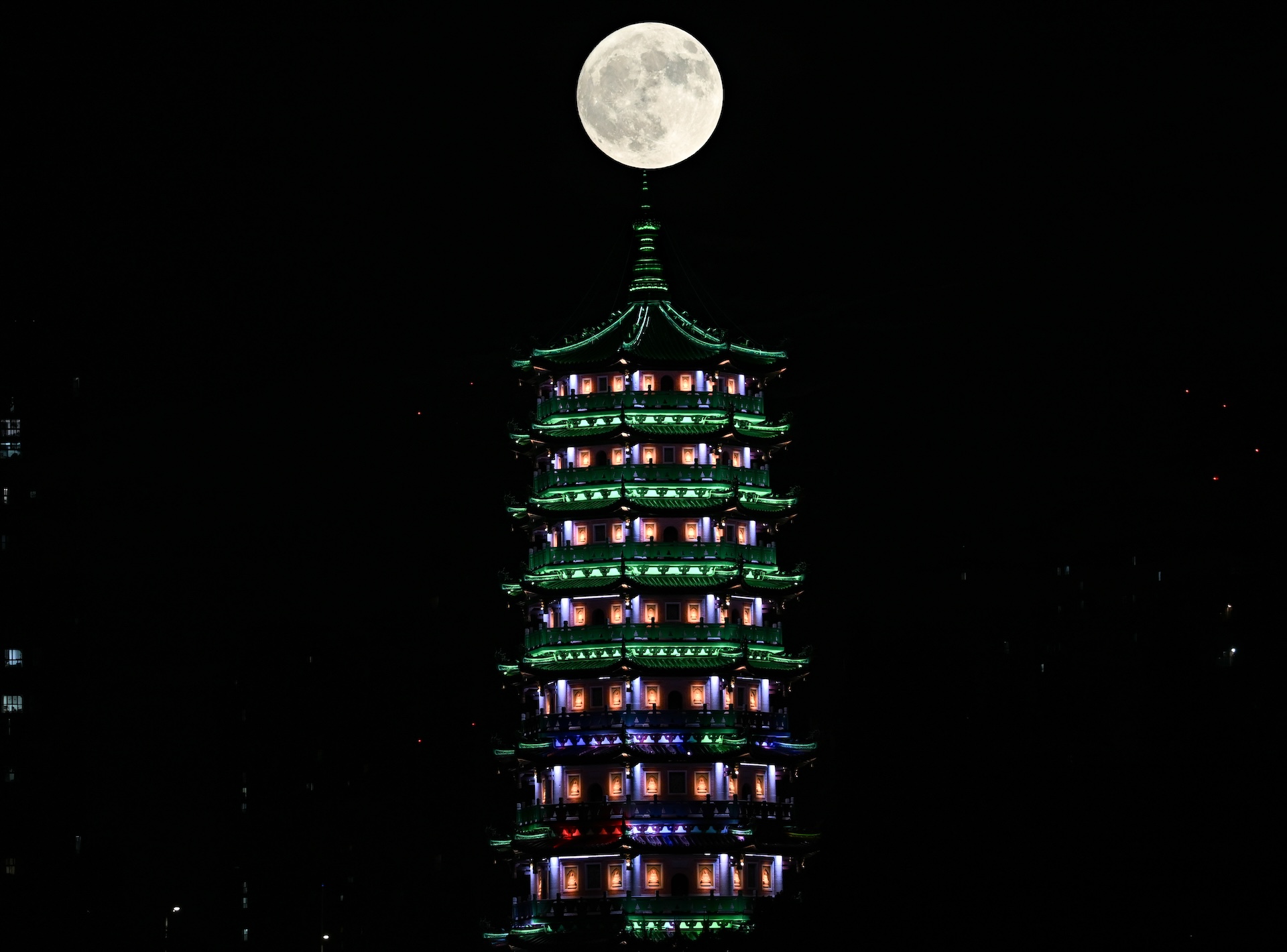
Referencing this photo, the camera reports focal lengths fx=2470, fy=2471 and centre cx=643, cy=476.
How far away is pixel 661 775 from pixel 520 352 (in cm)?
1820

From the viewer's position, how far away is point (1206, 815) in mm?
68250

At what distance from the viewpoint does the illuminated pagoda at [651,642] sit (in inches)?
3536

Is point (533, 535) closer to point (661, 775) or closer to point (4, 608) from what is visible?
point (661, 775)

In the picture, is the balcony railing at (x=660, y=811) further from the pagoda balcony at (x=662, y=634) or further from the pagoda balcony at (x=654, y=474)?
the pagoda balcony at (x=654, y=474)

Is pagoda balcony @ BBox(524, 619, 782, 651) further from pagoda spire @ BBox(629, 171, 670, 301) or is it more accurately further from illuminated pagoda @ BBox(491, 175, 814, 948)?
pagoda spire @ BBox(629, 171, 670, 301)

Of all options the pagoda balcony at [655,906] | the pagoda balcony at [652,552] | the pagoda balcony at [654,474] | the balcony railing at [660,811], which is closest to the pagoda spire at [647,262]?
the pagoda balcony at [654,474]

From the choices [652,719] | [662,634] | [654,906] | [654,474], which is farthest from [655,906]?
[654,474]

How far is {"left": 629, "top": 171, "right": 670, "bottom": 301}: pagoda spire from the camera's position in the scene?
99250 millimetres

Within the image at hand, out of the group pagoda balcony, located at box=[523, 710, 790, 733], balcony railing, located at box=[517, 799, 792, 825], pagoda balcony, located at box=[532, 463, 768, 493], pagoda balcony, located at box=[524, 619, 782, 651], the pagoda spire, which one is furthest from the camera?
the pagoda spire

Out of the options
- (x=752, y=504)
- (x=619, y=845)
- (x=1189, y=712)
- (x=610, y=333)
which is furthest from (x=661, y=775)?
(x=1189, y=712)

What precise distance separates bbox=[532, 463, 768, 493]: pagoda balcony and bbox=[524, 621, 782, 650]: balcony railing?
5679mm

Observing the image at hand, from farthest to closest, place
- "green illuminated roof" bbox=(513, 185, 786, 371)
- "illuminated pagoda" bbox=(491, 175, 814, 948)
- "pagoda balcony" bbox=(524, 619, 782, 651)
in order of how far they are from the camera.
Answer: "green illuminated roof" bbox=(513, 185, 786, 371) < "pagoda balcony" bbox=(524, 619, 782, 651) < "illuminated pagoda" bbox=(491, 175, 814, 948)

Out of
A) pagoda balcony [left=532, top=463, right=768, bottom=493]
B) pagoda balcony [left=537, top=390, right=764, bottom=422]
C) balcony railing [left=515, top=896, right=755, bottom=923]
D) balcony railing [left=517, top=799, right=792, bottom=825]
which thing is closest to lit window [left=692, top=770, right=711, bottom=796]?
balcony railing [left=517, top=799, right=792, bottom=825]

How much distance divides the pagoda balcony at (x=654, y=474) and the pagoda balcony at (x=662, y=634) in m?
5.66
